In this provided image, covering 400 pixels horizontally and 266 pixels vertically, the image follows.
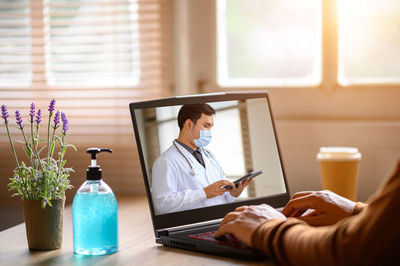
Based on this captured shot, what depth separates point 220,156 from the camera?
1.49m

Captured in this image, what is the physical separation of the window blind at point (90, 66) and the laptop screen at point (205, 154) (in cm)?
60

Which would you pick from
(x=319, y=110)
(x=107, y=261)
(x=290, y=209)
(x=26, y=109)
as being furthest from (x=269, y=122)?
(x=26, y=109)

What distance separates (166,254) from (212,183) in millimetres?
236

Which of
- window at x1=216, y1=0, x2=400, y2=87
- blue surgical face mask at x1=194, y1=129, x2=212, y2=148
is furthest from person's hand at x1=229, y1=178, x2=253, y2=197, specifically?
window at x1=216, y1=0, x2=400, y2=87

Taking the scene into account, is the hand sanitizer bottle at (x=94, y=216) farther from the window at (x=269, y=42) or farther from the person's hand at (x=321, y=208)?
the window at (x=269, y=42)

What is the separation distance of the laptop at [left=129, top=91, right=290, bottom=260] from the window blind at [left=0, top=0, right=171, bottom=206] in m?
0.59

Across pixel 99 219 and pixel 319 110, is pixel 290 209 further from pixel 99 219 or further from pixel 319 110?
pixel 319 110

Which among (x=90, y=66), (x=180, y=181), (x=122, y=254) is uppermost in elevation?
(x=90, y=66)

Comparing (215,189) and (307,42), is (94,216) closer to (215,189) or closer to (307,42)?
(215,189)

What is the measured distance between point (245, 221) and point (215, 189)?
22 centimetres

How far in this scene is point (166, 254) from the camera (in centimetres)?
128

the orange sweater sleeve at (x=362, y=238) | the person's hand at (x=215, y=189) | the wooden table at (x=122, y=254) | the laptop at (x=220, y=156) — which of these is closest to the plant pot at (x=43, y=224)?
the wooden table at (x=122, y=254)

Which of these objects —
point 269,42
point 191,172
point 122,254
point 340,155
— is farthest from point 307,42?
point 122,254

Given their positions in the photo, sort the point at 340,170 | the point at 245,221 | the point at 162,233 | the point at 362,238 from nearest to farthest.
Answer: the point at 362,238 < the point at 245,221 < the point at 162,233 < the point at 340,170
